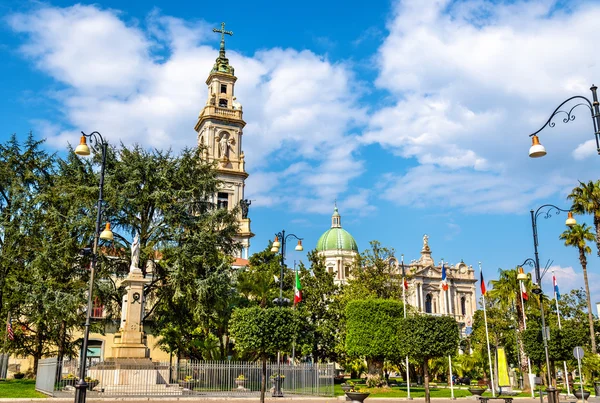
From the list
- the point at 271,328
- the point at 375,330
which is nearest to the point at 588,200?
the point at 375,330

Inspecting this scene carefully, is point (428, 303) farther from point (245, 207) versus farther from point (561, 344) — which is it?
point (561, 344)

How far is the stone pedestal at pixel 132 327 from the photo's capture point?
85.9 ft

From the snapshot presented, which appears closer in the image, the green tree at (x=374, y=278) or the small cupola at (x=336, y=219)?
the green tree at (x=374, y=278)

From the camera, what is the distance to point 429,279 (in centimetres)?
10331

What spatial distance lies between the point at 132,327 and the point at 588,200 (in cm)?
3237

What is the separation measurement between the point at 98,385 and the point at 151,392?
2.41m

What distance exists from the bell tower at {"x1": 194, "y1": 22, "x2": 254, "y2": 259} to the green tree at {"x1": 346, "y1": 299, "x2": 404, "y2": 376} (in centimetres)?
2540

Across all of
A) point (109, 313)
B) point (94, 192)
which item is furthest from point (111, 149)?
point (109, 313)

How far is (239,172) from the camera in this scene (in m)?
61.9

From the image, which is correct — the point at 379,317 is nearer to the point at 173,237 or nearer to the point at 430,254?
the point at 173,237

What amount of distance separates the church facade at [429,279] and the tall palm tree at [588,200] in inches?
2288

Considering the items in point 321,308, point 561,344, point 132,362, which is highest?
point 321,308

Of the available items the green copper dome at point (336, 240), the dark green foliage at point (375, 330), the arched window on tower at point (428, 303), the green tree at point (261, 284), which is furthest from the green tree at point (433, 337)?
the green copper dome at point (336, 240)

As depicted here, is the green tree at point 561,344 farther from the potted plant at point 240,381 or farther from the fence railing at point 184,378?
the potted plant at point 240,381
